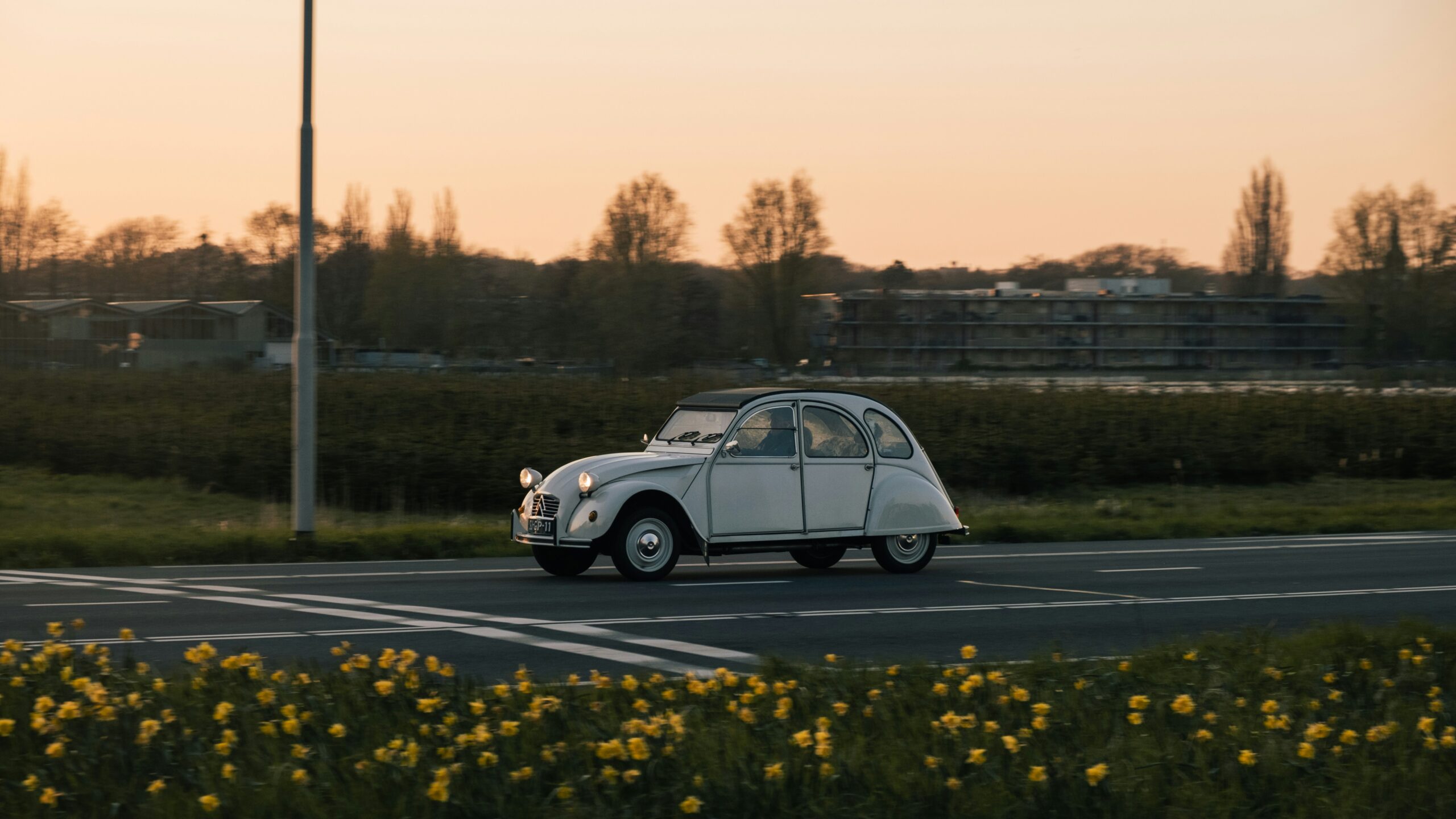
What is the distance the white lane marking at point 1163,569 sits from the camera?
632 inches

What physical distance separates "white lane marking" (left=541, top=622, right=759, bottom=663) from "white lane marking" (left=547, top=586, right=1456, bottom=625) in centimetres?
25

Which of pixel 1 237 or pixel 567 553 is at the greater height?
pixel 1 237

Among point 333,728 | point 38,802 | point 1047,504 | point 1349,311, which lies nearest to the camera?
point 38,802

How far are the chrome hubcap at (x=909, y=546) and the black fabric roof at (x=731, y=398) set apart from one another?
60.7 inches

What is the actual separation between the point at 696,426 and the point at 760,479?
95 cm

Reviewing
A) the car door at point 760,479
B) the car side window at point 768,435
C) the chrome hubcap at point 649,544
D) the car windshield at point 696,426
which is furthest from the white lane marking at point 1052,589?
the chrome hubcap at point 649,544

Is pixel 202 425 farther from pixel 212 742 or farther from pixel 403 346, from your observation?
pixel 403 346

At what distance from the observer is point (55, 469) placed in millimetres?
31594

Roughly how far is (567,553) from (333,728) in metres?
8.32

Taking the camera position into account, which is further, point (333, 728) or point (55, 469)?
point (55, 469)

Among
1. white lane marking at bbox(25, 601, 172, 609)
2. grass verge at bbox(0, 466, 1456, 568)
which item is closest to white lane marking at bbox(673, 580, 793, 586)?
grass verge at bbox(0, 466, 1456, 568)

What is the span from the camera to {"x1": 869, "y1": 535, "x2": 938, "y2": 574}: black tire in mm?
15219

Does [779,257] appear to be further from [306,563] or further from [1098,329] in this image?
[306,563]

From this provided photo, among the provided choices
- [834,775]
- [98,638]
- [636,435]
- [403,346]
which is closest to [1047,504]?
[636,435]
